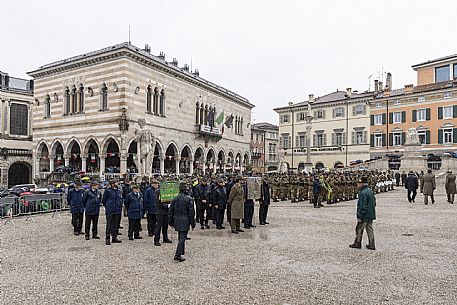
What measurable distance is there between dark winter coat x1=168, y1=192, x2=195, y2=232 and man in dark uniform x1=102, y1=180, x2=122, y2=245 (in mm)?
2488

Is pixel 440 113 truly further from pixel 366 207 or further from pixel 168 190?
A: pixel 168 190

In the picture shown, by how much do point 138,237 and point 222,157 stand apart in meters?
32.0

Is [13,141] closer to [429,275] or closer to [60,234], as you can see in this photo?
[60,234]

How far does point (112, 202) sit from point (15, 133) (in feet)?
121

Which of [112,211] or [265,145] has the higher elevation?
[265,145]

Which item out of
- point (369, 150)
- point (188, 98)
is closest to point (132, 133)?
point (188, 98)

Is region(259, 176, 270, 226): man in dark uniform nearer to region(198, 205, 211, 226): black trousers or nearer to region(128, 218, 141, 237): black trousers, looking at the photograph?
region(198, 205, 211, 226): black trousers

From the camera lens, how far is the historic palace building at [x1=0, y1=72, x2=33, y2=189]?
3816cm

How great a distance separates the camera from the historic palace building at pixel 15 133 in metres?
38.2

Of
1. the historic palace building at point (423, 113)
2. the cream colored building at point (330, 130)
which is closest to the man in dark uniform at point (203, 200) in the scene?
the historic palace building at point (423, 113)

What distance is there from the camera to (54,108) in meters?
32.4

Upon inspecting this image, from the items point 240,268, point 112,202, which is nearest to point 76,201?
point 112,202

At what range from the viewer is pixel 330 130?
51969mm

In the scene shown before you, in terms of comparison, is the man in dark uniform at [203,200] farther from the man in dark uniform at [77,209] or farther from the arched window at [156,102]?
the arched window at [156,102]
